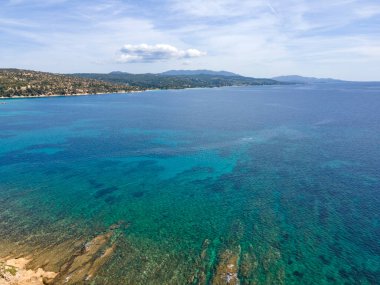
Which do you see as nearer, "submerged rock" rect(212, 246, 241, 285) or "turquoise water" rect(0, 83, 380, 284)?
"submerged rock" rect(212, 246, 241, 285)

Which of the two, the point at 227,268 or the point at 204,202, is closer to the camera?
the point at 227,268

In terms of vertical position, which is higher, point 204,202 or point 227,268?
point 227,268

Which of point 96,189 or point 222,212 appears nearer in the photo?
point 222,212

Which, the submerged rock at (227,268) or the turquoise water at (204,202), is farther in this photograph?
the turquoise water at (204,202)

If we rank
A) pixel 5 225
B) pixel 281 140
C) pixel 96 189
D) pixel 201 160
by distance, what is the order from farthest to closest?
pixel 281 140 → pixel 201 160 → pixel 96 189 → pixel 5 225

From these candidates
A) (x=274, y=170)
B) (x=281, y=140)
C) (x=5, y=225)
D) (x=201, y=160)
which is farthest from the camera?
(x=281, y=140)

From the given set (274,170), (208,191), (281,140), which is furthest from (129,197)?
(281,140)

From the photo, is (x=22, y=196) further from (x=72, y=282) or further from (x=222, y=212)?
(x=222, y=212)

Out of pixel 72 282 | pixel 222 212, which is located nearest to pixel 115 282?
pixel 72 282
